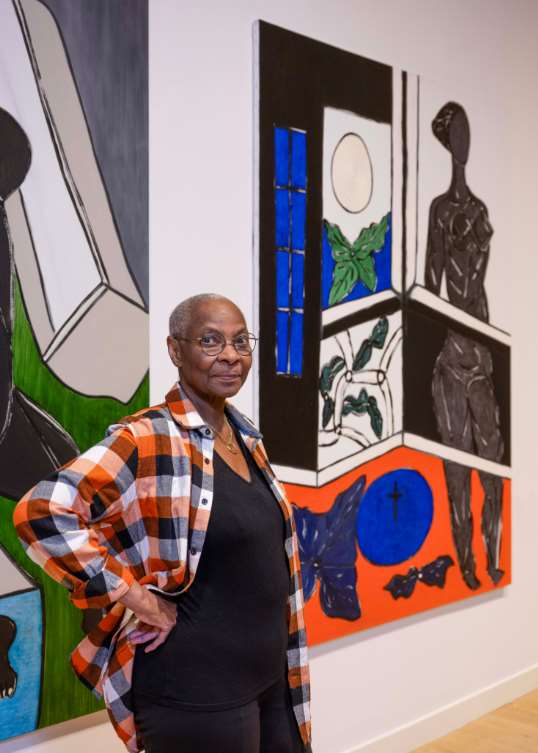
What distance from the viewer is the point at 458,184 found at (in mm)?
3186

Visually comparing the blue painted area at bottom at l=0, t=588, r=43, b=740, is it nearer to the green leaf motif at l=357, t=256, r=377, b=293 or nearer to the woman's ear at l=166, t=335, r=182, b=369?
the woman's ear at l=166, t=335, r=182, b=369

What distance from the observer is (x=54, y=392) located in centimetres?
204

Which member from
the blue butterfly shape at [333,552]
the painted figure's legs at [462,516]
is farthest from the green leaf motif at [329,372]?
the painted figure's legs at [462,516]

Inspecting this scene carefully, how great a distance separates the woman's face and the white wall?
576 mm

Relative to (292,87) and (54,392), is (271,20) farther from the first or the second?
(54,392)

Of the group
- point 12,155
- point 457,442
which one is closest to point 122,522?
point 12,155

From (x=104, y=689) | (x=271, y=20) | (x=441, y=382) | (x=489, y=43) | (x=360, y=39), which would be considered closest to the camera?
(x=104, y=689)

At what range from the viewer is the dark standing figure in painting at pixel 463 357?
Result: 10.2 ft

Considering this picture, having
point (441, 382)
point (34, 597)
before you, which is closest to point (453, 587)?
point (441, 382)

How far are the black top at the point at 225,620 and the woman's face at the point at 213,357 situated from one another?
14 cm

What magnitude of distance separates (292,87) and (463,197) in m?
0.90

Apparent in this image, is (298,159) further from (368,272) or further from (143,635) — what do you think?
(143,635)

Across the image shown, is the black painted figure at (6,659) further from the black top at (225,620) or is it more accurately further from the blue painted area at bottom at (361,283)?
the blue painted area at bottom at (361,283)

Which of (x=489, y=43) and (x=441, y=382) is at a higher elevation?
(x=489, y=43)
